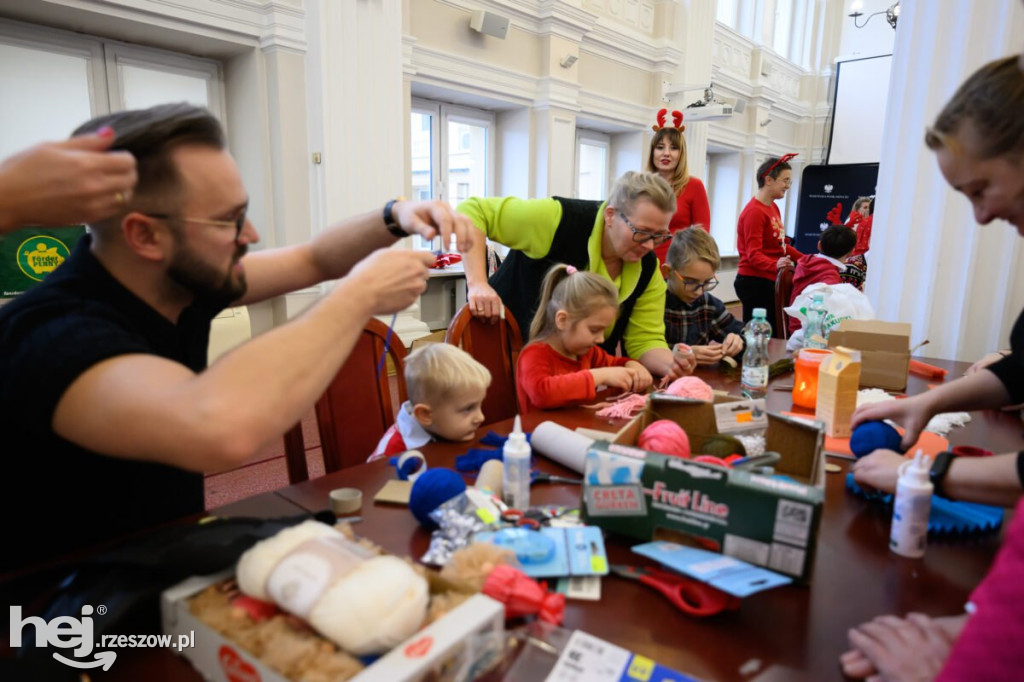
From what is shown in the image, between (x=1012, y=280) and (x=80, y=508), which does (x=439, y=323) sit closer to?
(x=1012, y=280)

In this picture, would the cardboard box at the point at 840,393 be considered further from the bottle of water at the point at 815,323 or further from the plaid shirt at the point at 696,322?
the plaid shirt at the point at 696,322

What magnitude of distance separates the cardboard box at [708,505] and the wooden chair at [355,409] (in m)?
0.87

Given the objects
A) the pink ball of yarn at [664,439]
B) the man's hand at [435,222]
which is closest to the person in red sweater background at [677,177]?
the man's hand at [435,222]

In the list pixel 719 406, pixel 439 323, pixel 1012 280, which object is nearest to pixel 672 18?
pixel 439 323

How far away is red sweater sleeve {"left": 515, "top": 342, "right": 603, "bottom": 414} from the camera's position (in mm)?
1683

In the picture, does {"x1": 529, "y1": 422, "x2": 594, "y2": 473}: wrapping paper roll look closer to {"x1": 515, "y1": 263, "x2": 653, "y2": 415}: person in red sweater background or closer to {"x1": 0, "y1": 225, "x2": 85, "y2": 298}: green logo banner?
{"x1": 515, "y1": 263, "x2": 653, "y2": 415}: person in red sweater background

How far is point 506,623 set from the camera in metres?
0.76

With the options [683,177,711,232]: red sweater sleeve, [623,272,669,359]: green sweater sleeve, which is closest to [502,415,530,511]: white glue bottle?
[623,272,669,359]: green sweater sleeve

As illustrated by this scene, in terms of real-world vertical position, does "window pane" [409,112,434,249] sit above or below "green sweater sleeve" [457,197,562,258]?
above

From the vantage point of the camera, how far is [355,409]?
1675 mm

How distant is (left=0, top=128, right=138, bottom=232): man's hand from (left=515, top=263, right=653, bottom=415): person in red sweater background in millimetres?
1160

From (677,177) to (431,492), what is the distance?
127 inches

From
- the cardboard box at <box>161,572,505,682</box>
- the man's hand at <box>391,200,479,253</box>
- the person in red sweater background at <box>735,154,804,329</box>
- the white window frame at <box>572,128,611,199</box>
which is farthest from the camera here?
the white window frame at <box>572,128,611,199</box>

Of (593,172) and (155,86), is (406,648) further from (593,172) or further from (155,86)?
(593,172)
